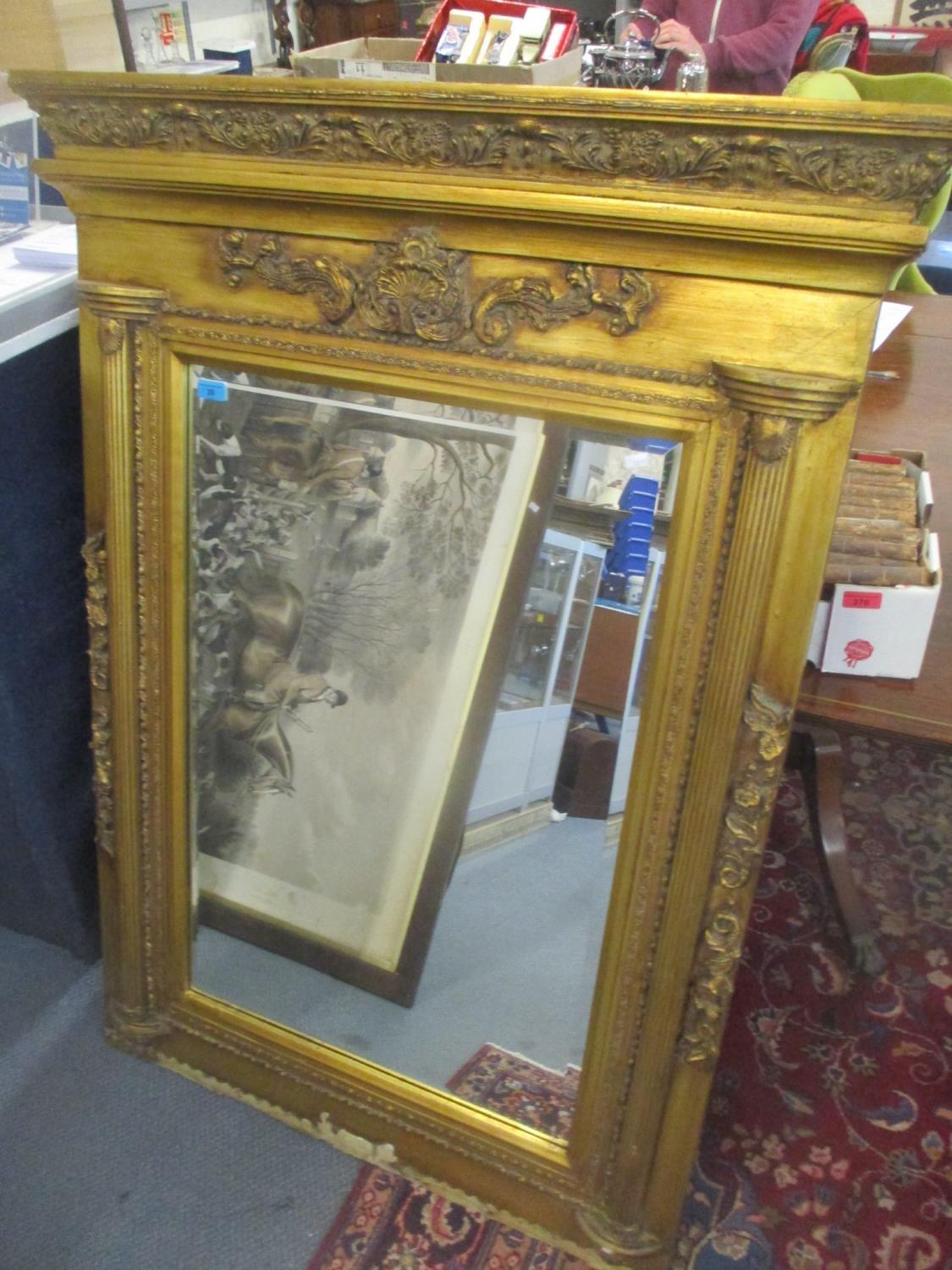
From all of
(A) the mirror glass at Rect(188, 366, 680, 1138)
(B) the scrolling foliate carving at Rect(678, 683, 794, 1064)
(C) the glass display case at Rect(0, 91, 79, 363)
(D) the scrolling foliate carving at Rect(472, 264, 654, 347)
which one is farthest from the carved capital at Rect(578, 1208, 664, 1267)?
(C) the glass display case at Rect(0, 91, 79, 363)

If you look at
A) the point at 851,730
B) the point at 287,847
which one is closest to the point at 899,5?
the point at 851,730

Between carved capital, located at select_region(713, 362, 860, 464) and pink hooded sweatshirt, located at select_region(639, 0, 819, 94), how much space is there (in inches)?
32.7

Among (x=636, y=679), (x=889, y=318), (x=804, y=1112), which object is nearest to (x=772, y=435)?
(x=636, y=679)

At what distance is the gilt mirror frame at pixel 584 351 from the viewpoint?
782mm

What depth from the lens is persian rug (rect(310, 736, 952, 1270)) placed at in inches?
47.0

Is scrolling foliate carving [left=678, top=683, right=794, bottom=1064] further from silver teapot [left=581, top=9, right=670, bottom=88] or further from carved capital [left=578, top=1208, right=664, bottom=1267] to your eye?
silver teapot [left=581, top=9, right=670, bottom=88]

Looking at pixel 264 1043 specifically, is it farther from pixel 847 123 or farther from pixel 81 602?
pixel 847 123

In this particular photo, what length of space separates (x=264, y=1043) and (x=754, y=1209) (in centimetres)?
68

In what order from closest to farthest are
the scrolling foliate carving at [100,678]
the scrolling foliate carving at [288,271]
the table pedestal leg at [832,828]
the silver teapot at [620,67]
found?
the scrolling foliate carving at [288,271] → the silver teapot at [620,67] → the scrolling foliate carving at [100,678] → the table pedestal leg at [832,828]

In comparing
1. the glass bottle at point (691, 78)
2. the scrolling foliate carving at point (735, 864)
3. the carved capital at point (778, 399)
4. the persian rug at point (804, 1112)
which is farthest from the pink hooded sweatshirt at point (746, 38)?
the persian rug at point (804, 1112)

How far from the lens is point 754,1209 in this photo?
4.16 ft

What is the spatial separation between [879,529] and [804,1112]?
0.84 meters

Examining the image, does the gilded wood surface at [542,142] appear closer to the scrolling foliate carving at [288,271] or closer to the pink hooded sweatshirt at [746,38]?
the scrolling foliate carving at [288,271]

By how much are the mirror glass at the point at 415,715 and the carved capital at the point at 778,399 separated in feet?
0.39
